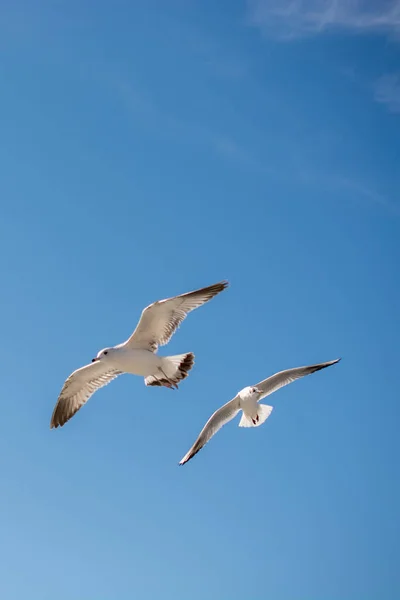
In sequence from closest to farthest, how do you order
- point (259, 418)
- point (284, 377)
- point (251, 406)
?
point (251, 406), point (259, 418), point (284, 377)

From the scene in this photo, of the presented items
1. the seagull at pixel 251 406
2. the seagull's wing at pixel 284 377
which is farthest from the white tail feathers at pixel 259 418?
the seagull's wing at pixel 284 377

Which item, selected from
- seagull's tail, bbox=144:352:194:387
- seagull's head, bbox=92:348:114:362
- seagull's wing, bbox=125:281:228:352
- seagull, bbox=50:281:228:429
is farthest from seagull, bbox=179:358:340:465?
seagull's head, bbox=92:348:114:362

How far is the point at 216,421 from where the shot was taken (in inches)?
608

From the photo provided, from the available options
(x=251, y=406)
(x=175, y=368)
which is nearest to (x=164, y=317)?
(x=175, y=368)

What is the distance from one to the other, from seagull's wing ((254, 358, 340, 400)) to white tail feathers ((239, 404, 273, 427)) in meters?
0.20

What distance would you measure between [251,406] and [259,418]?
1.05ft

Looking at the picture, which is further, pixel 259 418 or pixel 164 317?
pixel 259 418

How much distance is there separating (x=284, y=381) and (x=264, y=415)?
0.75 m

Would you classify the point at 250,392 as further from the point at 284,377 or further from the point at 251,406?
the point at 284,377

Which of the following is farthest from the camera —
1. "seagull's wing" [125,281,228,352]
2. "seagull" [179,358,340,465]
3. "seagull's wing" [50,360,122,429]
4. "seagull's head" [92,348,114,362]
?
"seagull" [179,358,340,465]

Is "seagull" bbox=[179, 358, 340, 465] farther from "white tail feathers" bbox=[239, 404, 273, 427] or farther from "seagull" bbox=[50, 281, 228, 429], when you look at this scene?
"seagull" bbox=[50, 281, 228, 429]

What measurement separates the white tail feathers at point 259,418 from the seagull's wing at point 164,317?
9.57 feet

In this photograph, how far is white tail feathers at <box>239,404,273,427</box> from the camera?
15375mm

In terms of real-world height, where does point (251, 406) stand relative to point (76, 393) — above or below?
above
